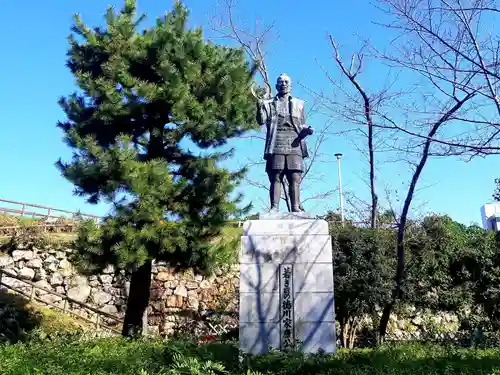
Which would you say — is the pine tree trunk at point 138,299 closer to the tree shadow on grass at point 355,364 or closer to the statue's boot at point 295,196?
the statue's boot at point 295,196

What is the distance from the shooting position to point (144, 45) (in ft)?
31.8

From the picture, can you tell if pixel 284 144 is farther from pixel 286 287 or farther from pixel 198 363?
pixel 198 363

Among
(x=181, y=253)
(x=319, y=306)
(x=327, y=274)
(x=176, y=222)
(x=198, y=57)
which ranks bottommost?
(x=319, y=306)

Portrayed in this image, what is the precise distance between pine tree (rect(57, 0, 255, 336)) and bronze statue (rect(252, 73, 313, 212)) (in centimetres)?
280

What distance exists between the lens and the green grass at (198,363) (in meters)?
3.69

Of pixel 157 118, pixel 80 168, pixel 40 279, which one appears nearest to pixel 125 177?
pixel 80 168

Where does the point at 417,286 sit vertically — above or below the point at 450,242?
below

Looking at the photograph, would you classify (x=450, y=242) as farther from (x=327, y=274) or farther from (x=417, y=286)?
(x=327, y=274)

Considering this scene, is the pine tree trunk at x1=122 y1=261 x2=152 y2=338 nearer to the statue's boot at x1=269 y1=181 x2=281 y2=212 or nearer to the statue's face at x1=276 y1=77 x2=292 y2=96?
the statue's boot at x1=269 y1=181 x2=281 y2=212

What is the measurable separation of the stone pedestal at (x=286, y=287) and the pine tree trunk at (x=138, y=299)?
3.89 meters

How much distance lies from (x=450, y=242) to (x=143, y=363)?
10892 mm

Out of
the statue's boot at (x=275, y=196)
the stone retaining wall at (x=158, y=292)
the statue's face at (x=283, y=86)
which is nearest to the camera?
the statue's boot at (x=275, y=196)

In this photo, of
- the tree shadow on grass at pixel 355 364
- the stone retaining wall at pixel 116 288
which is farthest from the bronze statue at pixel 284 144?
the stone retaining wall at pixel 116 288

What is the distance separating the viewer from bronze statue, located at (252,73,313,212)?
655 centimetres
